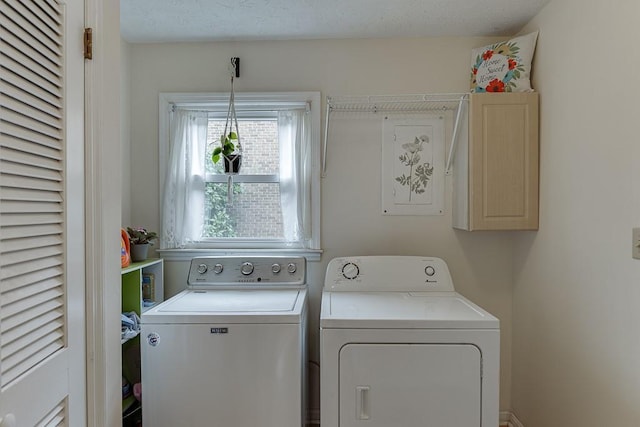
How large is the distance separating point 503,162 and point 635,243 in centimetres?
77

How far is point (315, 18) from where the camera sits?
2143 millimetres

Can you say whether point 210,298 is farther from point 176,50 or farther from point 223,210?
point 176,50

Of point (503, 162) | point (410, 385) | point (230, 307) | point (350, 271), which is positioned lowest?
point (410, 385)

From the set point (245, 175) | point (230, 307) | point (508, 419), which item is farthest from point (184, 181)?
point (508, 419)

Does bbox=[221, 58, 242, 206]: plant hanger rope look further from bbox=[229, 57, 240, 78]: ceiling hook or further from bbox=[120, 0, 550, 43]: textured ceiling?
bbox=[120, 0, 550, 43]: textured ceiling

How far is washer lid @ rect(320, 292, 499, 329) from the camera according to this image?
161cm

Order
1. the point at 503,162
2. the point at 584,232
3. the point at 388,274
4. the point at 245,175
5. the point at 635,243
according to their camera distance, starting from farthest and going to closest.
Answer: the point at 245,175 → the point at 388,274 → the point at 503,162 → the point at 584,232 → the point at 635,243

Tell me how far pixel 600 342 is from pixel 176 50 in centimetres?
261

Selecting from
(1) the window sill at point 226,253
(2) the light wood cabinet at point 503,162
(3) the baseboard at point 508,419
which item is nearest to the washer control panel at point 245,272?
(1) the window sill at point 226,253

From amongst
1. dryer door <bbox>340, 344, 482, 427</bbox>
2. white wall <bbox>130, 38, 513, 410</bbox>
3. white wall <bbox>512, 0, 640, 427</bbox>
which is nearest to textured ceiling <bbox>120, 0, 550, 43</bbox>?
white wall <bbox>130, 38, 513, 410</bbox>

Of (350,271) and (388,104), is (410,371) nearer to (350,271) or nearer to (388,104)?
(350,271)

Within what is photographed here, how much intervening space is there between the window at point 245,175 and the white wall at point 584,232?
48.2 inches

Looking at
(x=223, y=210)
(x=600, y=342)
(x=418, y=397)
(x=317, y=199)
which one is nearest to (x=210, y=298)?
(x=223, y=210)

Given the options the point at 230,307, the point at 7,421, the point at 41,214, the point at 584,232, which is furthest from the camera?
the point at 230,307
